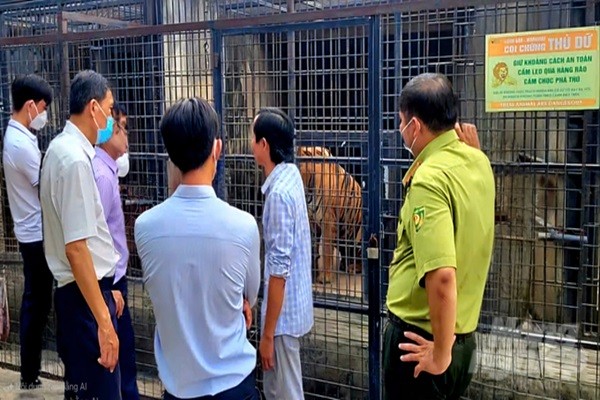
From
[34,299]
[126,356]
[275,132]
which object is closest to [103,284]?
[126,356]

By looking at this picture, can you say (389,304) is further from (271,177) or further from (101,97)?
(101,97)

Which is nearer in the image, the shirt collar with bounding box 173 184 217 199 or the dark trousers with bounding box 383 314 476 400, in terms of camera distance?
the shirt collar with bounding box 173 184 217 199

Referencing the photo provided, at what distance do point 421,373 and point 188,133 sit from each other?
3.74ft

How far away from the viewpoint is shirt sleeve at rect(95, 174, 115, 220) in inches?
121

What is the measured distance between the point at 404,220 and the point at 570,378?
60.8 inches

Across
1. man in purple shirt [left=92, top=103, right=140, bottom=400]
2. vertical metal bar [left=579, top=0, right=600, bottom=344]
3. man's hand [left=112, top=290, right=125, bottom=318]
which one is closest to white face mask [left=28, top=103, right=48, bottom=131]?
man in purple shirt [left=92, top=103, right=140, bottom=400]

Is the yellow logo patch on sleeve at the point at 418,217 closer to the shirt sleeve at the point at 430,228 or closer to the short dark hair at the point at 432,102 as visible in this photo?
the shirt sleeve at the point at 430,228

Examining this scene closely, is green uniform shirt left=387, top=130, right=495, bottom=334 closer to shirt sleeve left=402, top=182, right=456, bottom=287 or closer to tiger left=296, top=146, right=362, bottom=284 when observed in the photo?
shirt sleeve left=402, top=182, right=456, bottom=287

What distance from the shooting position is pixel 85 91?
2.80m

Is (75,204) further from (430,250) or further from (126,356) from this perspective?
(430,250)

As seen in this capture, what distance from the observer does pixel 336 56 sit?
10.6 feet

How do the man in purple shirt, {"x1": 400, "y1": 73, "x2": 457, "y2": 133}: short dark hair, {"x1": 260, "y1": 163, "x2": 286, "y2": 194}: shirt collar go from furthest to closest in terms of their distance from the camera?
the man in purple shirt < {"x1": 260, "y1": 163, "x2": 286, "y2": 194}: shirt collar < {"x1": 400, "y1": 73, "x2": 457, "y2": 133}: short dark hair

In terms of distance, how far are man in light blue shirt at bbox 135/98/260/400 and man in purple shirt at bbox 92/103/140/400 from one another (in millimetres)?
1273

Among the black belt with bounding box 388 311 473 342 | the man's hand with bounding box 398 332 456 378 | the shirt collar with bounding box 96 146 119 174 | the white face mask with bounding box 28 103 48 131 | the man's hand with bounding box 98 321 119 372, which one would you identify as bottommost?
the man's hand with bounding box 98 321 119 372
